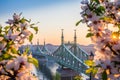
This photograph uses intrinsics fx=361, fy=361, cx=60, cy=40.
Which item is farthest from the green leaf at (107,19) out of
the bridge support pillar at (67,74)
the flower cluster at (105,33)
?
the bridge support pillar at (67,74)

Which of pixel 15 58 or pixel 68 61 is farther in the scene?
pixel 68 61

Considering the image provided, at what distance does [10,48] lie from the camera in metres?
4.71

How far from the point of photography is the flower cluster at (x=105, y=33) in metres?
3.95

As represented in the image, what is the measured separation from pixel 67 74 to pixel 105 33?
79.8m

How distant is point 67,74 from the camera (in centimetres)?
8362

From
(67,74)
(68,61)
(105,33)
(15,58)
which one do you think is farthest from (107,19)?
(68,61)

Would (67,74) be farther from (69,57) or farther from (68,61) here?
(68,61)

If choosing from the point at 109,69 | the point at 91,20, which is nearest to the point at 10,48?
the point at 91,20

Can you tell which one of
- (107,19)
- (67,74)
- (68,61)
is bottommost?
(67,74)

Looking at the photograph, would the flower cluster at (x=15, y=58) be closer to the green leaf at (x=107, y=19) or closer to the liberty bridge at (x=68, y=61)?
the green leaf at (x=107, y=19)

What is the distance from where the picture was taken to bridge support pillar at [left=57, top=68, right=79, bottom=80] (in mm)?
79412

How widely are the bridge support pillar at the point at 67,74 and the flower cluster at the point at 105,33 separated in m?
72.8

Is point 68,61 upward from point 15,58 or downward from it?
downward

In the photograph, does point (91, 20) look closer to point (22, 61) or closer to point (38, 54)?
point (22, 61)
